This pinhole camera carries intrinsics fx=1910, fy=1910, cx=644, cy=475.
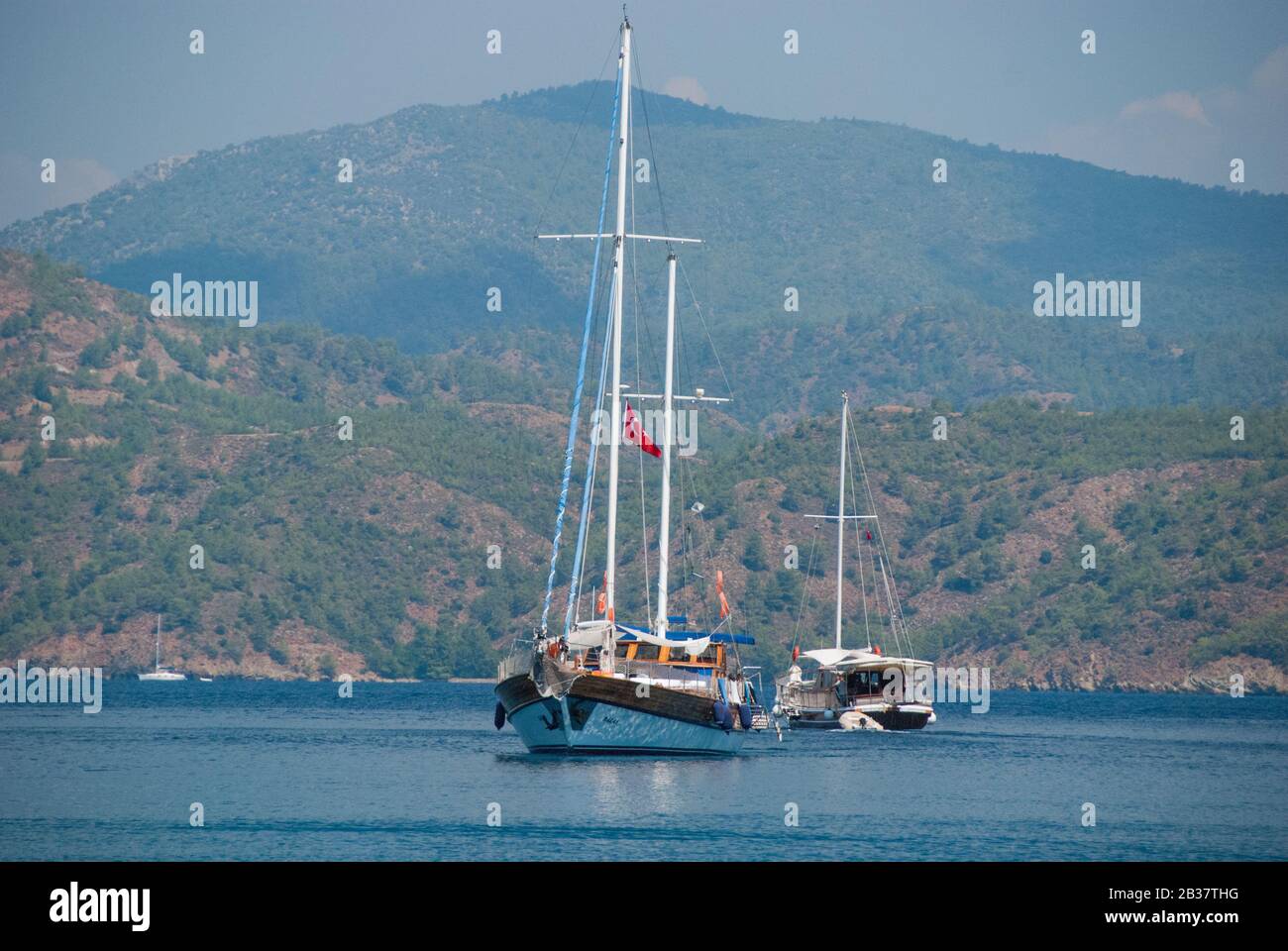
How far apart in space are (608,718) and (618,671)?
6.79 feet

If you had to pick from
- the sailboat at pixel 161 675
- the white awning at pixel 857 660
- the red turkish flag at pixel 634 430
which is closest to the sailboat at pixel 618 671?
the red turkish flag at pixel 634 430

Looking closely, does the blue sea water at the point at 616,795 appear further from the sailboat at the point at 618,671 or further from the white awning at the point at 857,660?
the white awning at the point at 857,660

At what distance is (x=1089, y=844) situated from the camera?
4250 cm

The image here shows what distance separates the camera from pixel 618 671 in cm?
5566

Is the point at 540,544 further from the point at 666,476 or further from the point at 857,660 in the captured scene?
the point at 666,476

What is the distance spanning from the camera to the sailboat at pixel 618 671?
53.9 meters

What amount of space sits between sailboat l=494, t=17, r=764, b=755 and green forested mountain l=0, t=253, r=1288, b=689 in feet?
294

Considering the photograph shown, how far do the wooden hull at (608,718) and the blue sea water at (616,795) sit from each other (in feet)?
2.29

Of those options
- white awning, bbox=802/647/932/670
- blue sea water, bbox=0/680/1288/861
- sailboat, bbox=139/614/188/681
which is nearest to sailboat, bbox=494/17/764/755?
blue sea water, bbox=0/680/1288/861

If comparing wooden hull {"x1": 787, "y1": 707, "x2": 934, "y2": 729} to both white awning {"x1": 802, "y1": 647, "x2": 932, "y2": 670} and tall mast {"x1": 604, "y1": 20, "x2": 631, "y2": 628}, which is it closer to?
white awning {"x1": 802, "y1": 647, "x2": 932, "y2": 670}

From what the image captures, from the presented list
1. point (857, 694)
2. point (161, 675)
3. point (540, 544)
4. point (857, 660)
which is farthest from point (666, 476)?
point (540, 544)
